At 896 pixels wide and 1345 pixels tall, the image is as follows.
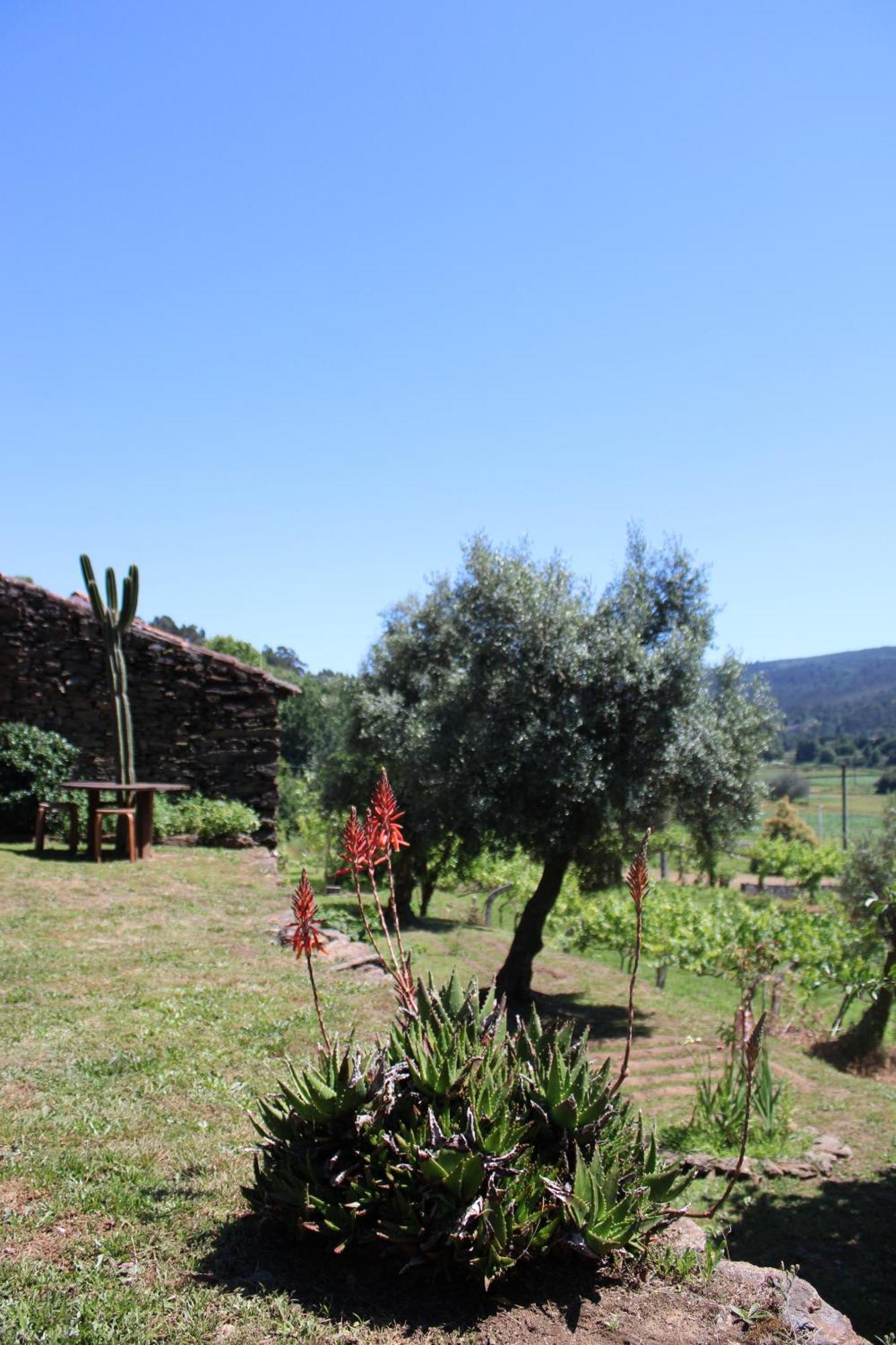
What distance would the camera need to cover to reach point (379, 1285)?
292cm

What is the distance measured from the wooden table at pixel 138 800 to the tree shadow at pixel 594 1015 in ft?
17.3

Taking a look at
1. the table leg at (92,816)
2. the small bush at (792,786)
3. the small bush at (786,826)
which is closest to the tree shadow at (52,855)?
the table leg at (92,816)

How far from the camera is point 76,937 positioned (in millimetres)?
7938

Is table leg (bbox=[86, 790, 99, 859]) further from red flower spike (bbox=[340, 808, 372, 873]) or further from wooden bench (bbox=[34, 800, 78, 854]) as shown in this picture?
red flower spike (bbox=[340, 808, 372, 873])

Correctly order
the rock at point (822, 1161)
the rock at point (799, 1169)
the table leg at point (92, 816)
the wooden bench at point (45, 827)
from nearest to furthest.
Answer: the rock at point (799, 1169)
the rock at point (822, 1161)
the table leg at point (92, 816)
the wooden bench at point (45, 827)

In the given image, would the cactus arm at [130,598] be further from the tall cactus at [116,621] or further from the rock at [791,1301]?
the rock at [791,1301]

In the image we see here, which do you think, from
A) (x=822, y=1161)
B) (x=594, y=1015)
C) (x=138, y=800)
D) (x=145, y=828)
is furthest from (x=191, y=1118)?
(x=138, y=800)

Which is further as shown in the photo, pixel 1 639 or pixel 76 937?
pixel 1 639

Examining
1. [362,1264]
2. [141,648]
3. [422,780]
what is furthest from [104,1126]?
[141,648]

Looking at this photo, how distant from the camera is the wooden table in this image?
455 inches

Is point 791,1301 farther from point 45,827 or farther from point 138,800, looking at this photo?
point 45,827

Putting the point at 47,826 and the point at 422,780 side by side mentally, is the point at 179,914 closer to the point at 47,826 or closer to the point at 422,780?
the point at 422,780

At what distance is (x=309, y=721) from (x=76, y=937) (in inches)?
1197

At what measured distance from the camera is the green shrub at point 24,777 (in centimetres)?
1327
